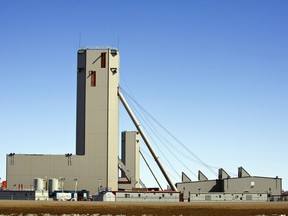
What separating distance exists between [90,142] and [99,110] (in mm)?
6813

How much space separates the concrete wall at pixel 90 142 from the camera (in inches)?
4887

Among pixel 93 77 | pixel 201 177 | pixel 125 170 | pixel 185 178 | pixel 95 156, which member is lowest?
pixel 185 178

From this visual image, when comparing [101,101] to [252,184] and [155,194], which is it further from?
[252,184]

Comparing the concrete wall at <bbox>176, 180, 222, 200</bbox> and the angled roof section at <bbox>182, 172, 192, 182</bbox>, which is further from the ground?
the angled roof section at <bbox>182, 172, 192, 182</bbox>

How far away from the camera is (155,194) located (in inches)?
4606

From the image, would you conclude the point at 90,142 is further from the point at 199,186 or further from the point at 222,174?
the point at 222,174

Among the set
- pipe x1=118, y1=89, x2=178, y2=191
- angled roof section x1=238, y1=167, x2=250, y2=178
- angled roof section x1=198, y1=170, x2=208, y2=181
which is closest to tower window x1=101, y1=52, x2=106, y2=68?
pipe x1=118, y1=89, x2=178, y2=191

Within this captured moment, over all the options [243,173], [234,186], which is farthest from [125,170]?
[243,173]

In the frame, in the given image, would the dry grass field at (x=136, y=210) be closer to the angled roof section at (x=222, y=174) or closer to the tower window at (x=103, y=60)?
the tower window at (x=103, y=60)

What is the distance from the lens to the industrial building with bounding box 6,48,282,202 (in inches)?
4887

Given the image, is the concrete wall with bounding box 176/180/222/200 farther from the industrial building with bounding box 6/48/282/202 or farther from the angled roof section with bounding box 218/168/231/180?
the angled roof section with bounding box 218/168/231/180

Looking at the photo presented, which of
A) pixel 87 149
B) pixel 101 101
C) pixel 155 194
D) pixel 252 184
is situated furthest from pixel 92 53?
pixel 252 184

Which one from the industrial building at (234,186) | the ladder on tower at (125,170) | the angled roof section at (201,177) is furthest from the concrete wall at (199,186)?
the ladder on tower at (125,170)

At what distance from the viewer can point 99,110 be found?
12631cm
